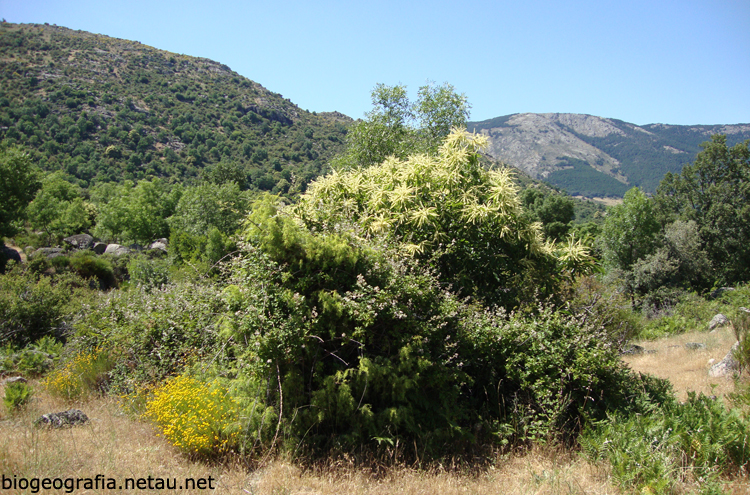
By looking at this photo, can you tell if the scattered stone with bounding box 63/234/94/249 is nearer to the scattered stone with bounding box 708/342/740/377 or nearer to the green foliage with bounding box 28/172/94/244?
the green foliage with bounding box 28/172/94/244

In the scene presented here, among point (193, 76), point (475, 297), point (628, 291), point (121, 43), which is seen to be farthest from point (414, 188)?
point (121, 43)

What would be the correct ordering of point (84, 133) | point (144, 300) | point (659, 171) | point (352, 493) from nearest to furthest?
point (352, 493) < point (144, 300) < point (84, 133) < point (659, 171)

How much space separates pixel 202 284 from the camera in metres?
7.16

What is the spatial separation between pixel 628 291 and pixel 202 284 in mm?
28879

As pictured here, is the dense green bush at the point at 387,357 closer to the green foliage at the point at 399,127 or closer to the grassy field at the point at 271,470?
the grassy field at the point at 271,470

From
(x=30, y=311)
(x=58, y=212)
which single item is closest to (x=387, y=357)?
(x=30, y=311)

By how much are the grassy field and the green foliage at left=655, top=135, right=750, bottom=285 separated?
35.6 m

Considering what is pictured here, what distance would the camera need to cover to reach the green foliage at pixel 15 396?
513 centimetres

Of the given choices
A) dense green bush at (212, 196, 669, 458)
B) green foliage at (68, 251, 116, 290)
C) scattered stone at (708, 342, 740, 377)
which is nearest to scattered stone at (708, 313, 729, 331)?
scattered stone at (708, 342, 740, 377)

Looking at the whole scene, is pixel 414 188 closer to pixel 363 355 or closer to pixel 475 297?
pixel 475 297

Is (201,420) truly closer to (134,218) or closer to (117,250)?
(117,250)

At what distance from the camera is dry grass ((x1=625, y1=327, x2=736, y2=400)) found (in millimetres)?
6441

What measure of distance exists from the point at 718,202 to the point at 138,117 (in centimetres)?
8292

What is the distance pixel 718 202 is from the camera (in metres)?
34.6
